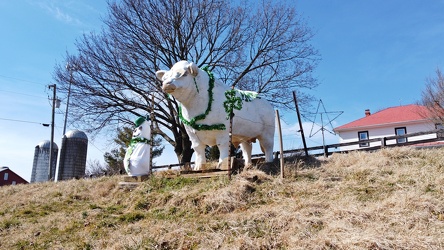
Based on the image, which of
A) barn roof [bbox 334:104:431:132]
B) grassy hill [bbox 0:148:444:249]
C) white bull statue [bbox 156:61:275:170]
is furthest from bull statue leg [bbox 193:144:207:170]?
barn roof [bbox 334:104:431:132]

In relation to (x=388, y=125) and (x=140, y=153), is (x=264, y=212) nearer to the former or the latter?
(x=140, y=153)

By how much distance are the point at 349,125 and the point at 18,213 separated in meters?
23.9

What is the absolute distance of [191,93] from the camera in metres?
7.99

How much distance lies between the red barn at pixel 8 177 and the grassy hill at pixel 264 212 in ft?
103

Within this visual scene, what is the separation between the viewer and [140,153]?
28.2 feet

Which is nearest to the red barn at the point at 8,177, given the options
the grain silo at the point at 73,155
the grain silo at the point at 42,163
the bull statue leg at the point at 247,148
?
the grain silo at the point at 42,163

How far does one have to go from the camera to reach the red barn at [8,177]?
117 ft

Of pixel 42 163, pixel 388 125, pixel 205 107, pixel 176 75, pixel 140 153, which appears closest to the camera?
pixel 176 75

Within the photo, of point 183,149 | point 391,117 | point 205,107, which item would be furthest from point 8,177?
point 205,107

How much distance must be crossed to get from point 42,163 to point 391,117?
23.6 meters

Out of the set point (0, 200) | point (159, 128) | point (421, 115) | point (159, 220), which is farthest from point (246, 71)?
point (421, 115)

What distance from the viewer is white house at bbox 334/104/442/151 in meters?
24.9

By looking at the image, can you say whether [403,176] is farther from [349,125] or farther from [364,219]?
[349,125]

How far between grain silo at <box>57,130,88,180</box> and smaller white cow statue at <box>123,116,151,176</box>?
34.8ft
